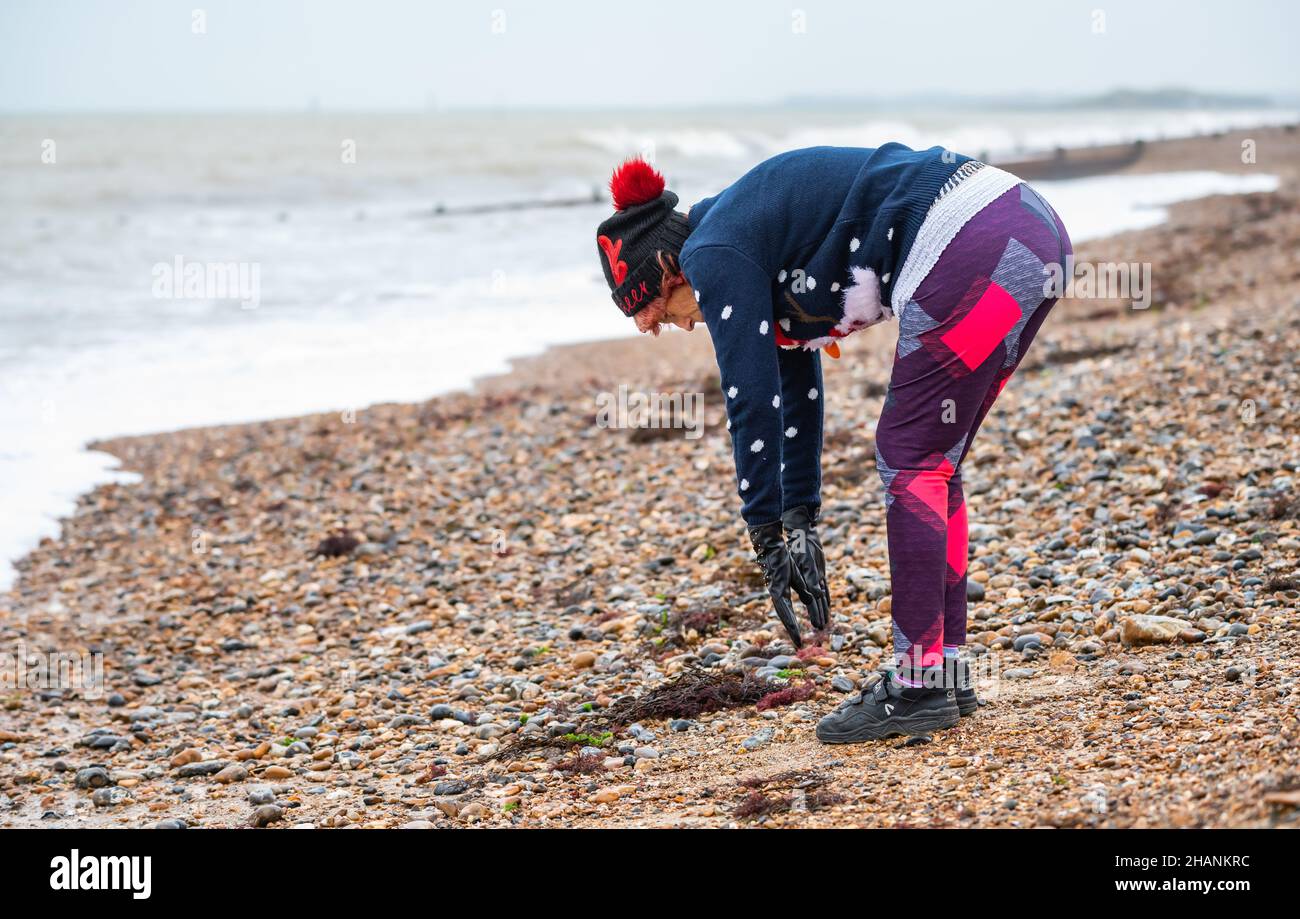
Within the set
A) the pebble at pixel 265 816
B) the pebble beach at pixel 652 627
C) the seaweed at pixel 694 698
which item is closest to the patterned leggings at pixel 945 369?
the pebble beach at pixel 652 627

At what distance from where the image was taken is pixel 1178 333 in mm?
10602

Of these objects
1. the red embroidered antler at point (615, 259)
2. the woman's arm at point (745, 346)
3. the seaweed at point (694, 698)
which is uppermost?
the red embroidered antler at point (615, 259)

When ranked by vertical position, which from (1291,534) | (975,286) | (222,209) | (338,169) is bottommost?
(1291,534)

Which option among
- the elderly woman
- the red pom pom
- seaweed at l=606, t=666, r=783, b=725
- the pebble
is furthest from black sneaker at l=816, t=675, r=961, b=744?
the pebble

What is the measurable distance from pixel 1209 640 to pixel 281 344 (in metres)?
14.3

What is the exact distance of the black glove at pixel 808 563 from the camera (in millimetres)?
4488

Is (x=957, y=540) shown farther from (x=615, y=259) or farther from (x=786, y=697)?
(x=615, y=259)

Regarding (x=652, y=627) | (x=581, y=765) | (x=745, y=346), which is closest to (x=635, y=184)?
(x=745, y=346)

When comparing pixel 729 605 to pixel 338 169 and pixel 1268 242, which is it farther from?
pixel 338 169

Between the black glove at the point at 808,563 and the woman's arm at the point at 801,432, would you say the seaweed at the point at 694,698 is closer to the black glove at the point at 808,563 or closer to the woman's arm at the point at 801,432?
the black glove at the point at 808,563

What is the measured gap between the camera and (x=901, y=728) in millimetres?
4445

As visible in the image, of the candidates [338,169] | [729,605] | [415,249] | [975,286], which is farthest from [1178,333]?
[338,169]

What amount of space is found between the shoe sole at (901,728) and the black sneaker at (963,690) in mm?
61

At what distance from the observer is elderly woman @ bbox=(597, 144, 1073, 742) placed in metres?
3.93
